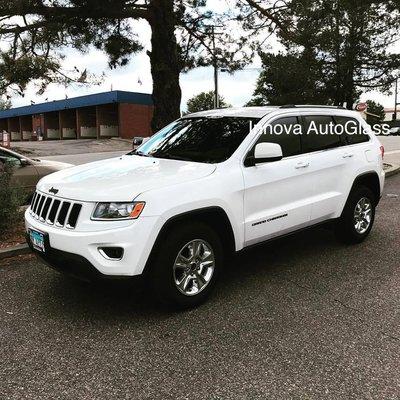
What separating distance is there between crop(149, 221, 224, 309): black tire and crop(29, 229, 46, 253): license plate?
98 cm

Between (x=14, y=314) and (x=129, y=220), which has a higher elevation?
(x=129, y=220)

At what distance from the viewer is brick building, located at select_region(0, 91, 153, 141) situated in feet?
145

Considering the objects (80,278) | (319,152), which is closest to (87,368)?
(80,278)

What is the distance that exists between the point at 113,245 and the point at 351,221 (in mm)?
3285

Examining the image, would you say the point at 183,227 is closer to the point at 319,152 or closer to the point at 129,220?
the point at 129,220

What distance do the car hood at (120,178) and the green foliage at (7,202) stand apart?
187 cm

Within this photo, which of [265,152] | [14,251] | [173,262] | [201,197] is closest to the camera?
[173,262]

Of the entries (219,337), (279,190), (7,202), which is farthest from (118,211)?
(7,202)

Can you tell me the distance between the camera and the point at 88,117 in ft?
166

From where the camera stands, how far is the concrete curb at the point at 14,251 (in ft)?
18.2

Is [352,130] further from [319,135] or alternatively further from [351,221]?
[351,221]

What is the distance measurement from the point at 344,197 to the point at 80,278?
3.30 metres

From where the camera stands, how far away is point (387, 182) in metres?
11.7

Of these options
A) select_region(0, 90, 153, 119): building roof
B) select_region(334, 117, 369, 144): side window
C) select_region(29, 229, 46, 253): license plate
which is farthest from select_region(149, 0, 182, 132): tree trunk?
select_region(0, 90, 153, 119): building roof
